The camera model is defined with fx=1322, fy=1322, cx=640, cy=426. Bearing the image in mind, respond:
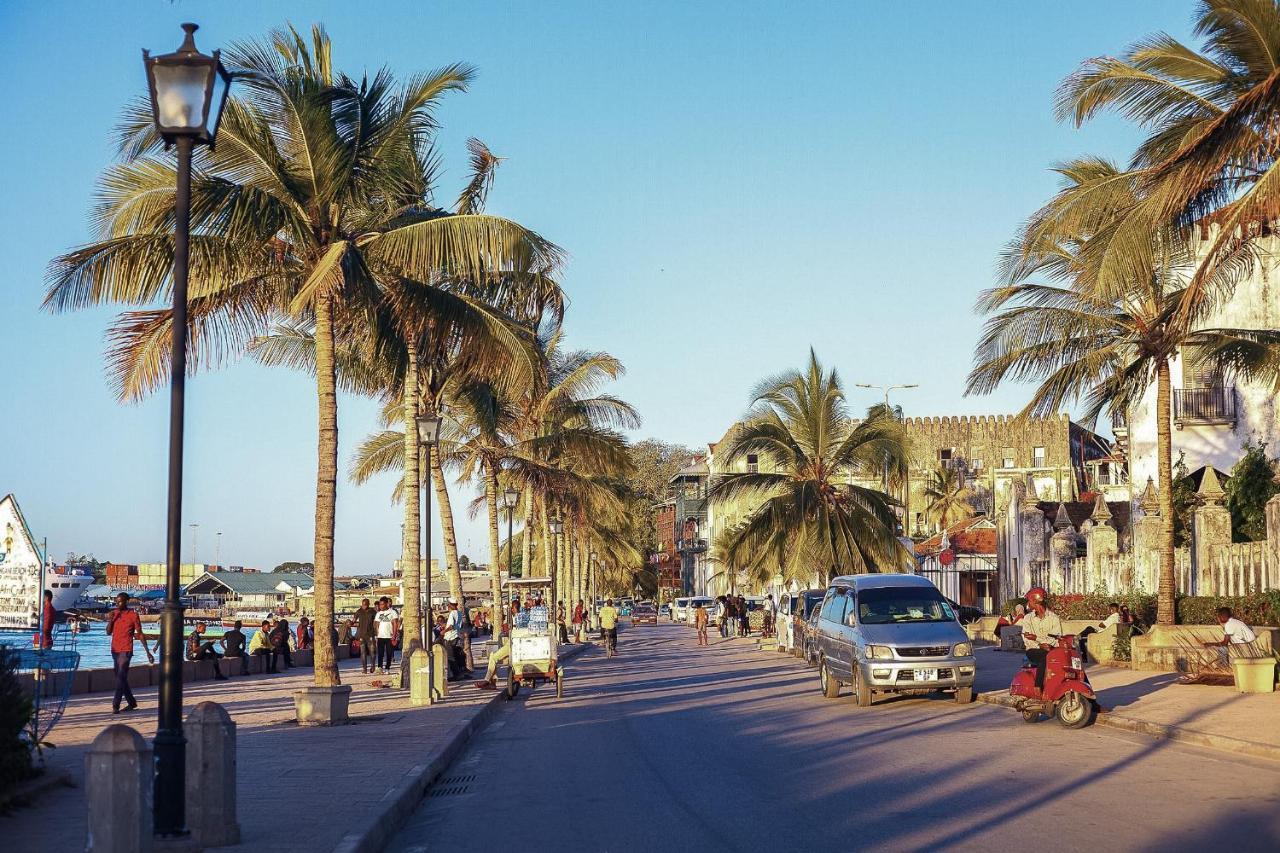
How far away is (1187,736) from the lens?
15.4m

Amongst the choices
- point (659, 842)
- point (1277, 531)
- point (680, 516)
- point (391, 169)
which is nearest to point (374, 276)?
point (391, 169)

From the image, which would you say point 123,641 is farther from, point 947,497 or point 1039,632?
point 947,497

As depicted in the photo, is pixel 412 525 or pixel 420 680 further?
pixel 412 525

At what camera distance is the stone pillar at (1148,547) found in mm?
32062

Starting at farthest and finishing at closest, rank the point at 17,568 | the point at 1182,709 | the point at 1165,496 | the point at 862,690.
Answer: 1. the point at 1165,496
2. the point at 862,690
3. the point at 17,568
4. the point at 1182,709

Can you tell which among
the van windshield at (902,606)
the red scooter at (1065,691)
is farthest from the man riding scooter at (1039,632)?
the van windshield at (902,606)

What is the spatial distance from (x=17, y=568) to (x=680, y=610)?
75.8 meters

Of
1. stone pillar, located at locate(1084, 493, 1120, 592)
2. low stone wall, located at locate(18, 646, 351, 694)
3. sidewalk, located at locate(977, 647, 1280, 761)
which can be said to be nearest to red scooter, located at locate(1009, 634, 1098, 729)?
sidewalk, located at locate(977, 647, 1280, 761)

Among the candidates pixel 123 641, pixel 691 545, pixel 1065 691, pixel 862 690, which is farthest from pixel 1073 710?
pixel 691 545

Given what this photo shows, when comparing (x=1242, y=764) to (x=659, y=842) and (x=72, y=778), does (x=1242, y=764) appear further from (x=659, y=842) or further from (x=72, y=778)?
(x=72, y=778)

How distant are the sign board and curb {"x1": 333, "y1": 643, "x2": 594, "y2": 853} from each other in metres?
6.64

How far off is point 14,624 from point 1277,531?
2172 centimetres

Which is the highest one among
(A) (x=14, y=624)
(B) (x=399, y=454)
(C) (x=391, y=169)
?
(C) (x=391, y=169)

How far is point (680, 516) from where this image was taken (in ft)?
456
